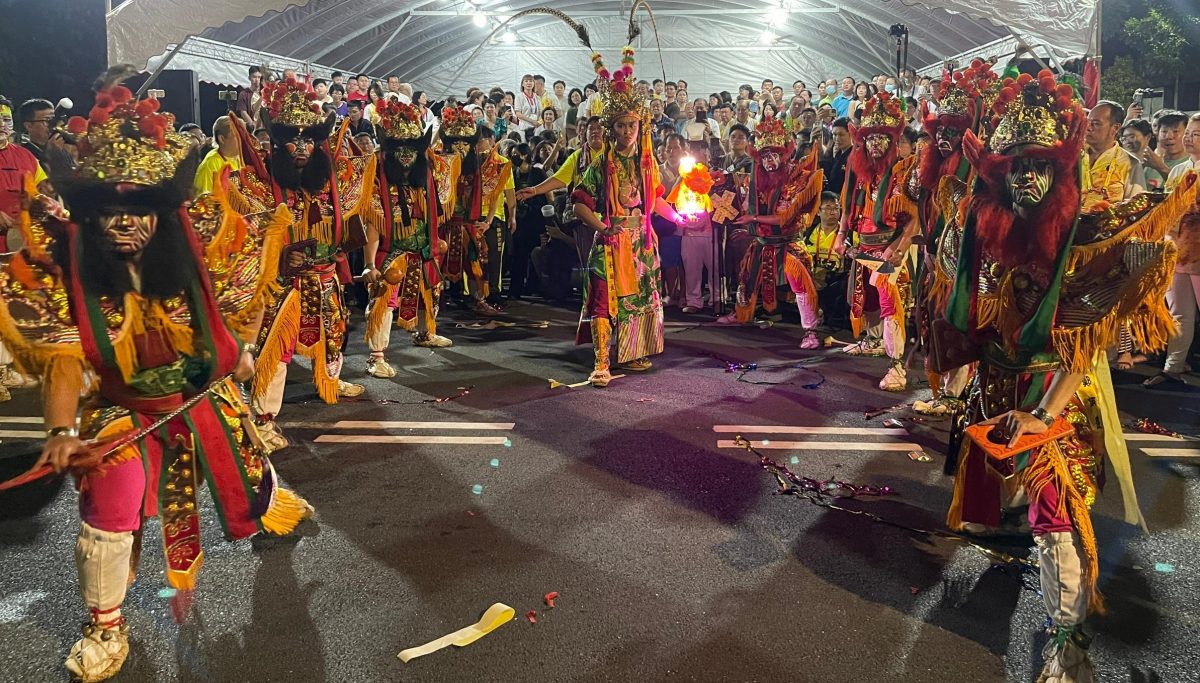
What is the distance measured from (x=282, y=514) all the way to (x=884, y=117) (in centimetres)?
501

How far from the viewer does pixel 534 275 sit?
1094 cm

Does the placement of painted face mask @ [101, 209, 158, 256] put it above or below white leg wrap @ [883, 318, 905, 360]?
above

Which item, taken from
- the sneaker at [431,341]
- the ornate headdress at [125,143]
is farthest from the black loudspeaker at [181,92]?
the ornate headdress at [125,143]

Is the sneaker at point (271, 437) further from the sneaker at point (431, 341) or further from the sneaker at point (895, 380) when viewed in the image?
the sneaker at point (895, 380)

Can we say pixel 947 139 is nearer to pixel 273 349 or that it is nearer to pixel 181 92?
pixel 273 349

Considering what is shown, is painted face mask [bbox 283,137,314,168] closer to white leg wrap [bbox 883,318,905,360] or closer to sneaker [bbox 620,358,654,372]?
sneaker [bbox 620,358,654,372]

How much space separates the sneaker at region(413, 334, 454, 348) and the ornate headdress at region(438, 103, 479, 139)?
203cm

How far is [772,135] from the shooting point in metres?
7.55

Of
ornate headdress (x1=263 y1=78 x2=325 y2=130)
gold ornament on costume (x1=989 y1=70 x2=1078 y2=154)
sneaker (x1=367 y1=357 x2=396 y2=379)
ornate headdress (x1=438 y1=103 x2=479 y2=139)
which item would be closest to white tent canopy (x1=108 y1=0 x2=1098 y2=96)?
ornate headdress (x1=438 y1=103 x2=479 y2=139)

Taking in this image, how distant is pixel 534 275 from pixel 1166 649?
889 cm

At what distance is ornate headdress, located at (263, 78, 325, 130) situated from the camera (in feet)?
15.8

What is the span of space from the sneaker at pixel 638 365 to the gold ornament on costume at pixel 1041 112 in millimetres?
4270

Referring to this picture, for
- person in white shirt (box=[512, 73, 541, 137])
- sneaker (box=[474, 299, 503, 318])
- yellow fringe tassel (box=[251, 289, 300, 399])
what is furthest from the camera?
person in white shirt (box=[512, 73, 541, 137])

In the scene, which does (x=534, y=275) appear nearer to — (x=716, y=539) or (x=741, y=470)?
(x=741, y=470)
